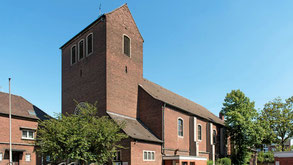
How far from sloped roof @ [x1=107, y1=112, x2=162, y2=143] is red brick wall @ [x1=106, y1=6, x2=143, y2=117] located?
0.67 m

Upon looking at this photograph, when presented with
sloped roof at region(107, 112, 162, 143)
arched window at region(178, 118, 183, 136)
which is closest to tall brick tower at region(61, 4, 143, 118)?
sloped roof at region(107, 112, 162, 143)

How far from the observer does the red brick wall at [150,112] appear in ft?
87.2

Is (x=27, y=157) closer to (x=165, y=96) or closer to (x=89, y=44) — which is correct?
(x=89, y=44)

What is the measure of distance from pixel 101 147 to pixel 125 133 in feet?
11.4

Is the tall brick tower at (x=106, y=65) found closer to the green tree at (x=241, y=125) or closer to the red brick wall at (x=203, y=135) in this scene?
the red brick wall at (x=203, y=135)

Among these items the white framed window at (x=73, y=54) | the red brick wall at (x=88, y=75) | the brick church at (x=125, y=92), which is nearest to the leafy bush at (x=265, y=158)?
the brick church at (x=125, y=92)

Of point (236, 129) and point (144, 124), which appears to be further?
point (236, 129)

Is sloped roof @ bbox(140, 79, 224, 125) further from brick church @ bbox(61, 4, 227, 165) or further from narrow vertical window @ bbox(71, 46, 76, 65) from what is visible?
narrow vertical window @ bbox(71, 46, 76, 65)

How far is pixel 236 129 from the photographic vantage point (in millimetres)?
36344

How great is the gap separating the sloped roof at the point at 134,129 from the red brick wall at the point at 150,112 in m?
0.70

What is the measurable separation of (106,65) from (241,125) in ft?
72.5

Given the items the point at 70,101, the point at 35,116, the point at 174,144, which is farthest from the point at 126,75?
the point at 35,116

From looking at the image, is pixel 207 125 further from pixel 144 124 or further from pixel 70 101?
pixel 70 101

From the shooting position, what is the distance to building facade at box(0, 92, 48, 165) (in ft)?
81.3
